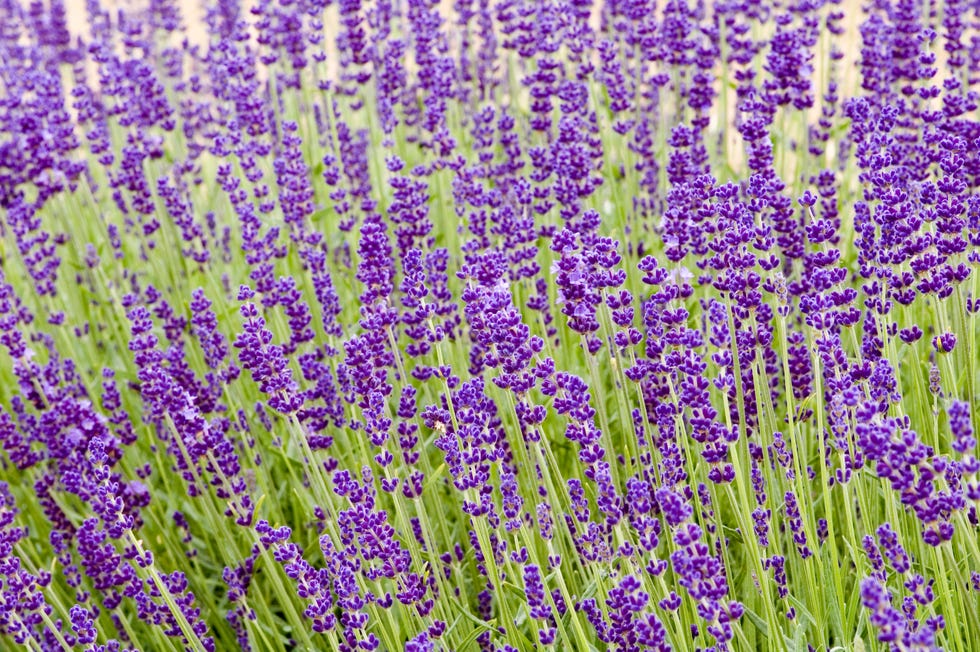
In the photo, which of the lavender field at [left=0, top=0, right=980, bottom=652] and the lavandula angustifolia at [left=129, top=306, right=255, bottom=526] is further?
Answer: the lavandula angustifolia at [left=129, top=306, right=255, bottom=526]

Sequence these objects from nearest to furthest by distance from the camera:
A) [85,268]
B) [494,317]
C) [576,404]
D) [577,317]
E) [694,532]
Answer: [694,532] < [576,404] < [494,317] < [577,317] < [85,268]

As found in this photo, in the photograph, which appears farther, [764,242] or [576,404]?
[764,242]

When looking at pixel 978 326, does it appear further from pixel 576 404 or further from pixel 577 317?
pixel 576 404

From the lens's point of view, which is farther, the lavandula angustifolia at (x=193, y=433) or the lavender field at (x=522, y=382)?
the lavandula angustifolia at (x=193, y=433)

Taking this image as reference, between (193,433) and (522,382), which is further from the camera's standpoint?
(193,433)

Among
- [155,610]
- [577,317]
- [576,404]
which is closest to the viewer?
[576,404]

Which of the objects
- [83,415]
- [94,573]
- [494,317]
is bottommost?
[94,573]

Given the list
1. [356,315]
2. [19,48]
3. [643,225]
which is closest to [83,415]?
[356,315]

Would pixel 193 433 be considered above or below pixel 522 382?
below
